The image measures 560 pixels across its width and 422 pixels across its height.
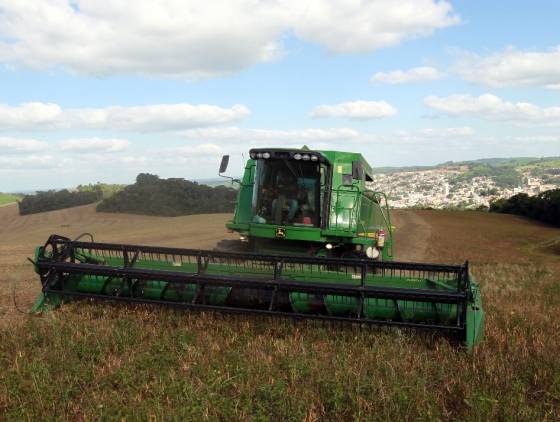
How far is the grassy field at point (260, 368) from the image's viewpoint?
11.7 ft

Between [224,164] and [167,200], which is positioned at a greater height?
[224,164]

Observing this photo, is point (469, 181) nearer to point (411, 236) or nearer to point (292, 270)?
point (411, 236)

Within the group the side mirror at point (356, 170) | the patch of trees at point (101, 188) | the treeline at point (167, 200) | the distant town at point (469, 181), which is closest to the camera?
the side mirror at point (356, 170)

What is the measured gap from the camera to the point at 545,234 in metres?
22.6

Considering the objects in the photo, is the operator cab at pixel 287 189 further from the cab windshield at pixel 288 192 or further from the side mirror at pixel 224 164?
the side mirror at pixel 224 164

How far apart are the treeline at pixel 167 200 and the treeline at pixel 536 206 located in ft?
58.0

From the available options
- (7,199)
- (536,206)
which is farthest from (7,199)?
(536,206)

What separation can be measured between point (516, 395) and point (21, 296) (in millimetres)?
6996

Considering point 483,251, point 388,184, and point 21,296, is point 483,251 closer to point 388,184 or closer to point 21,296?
point 21,296

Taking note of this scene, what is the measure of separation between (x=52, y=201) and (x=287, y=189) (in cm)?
3556

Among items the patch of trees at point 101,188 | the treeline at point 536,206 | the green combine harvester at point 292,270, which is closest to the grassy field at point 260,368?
the green combine harvester at point 292,270

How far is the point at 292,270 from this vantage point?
6207 mm

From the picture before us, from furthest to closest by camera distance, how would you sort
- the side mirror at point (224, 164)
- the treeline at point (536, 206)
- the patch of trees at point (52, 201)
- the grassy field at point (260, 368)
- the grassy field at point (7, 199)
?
the grassy field at point (7, 199), the patch of trees at point (52, 201), the treeline at point (536, 206), the side mirror at point (224, 164), the grassy field at point (260, 368)

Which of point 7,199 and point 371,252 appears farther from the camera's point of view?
point 7,199
